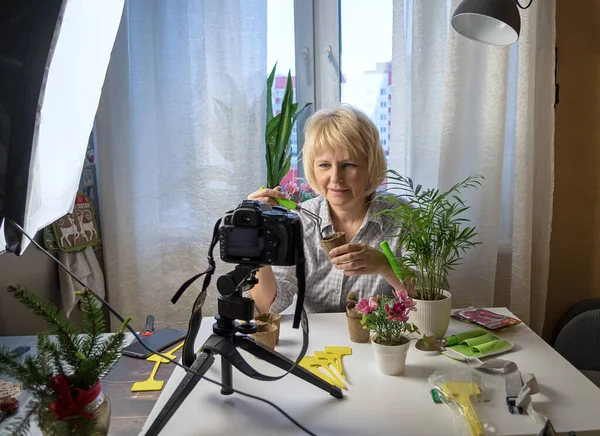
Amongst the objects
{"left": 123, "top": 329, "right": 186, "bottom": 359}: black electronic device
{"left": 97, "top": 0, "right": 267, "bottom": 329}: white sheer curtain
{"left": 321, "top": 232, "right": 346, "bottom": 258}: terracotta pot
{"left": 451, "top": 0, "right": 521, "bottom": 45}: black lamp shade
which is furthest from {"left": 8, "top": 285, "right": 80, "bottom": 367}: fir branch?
{"left": 97, "top": 0, "right": 267, "bottom": 329}: white sheer curtain

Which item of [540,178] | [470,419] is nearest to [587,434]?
[470,419]

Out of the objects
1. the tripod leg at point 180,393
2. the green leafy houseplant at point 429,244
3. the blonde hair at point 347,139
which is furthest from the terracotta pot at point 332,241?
the tripod leg at point 180,393

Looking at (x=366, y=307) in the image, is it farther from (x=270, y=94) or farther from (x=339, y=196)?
(x=270, y=94)

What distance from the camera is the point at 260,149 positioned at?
2072 mm

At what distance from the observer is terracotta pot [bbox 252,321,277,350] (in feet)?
3.91

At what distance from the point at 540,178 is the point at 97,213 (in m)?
1.84

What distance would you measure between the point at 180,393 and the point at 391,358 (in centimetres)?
44

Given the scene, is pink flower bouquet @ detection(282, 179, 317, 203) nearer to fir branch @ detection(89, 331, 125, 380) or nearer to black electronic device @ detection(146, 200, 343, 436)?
black electronic device @ detection(146, 200, 343, 436)

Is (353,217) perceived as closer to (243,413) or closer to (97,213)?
(243,413)

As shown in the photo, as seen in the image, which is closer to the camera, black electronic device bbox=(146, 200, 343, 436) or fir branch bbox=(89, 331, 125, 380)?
fir branch bbox=(89, 331, 125, 380)

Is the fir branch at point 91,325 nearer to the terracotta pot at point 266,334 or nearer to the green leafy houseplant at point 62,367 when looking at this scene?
the green leafy houseplant at point 62,367

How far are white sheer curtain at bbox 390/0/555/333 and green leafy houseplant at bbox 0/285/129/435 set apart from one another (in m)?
1.54

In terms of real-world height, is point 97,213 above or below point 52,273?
above

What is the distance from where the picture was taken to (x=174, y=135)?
6.79ft
